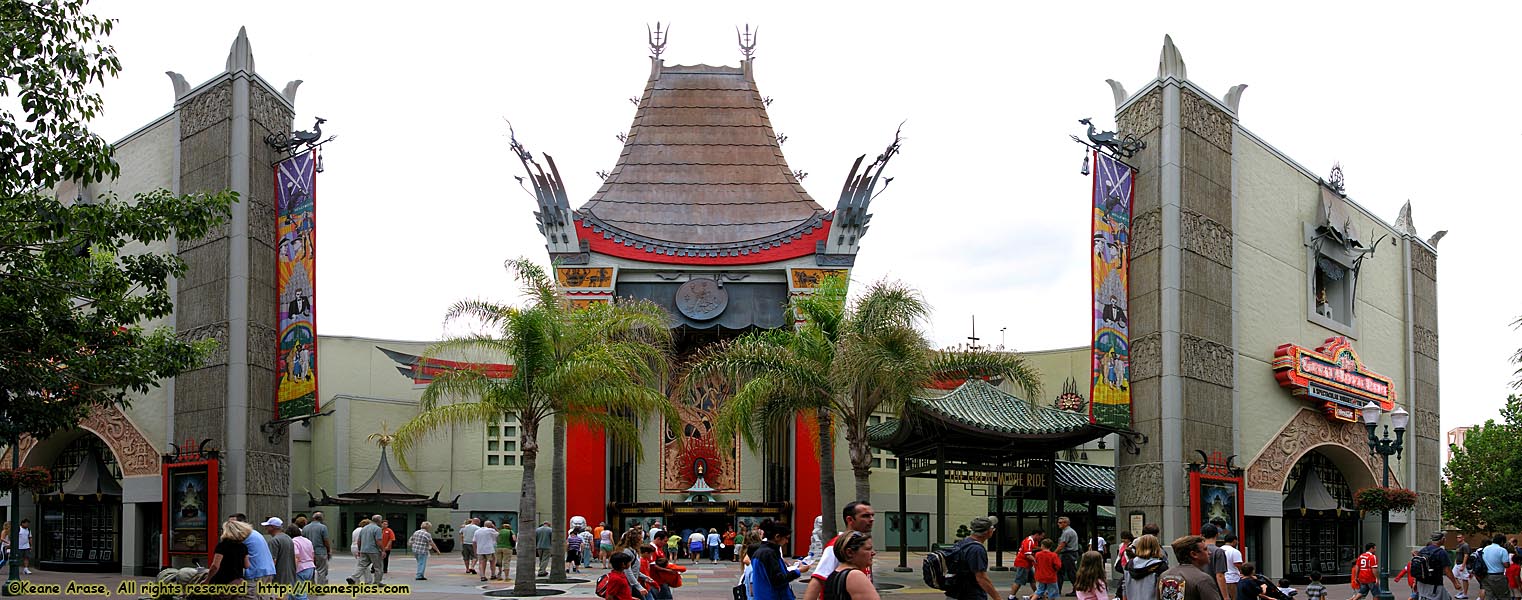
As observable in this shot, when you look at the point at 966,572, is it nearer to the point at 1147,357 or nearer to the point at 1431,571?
the point at 1431,571

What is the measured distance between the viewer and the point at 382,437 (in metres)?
45.1

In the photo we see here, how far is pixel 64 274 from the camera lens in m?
18.4

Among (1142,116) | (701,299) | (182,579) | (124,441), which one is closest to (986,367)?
(1142,116)

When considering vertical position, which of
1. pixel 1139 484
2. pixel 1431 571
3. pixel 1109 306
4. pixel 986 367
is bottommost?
pixel 1431 571

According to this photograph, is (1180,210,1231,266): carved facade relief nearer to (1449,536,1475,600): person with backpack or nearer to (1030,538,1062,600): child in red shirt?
(1449,536,1475,600): person with backpack

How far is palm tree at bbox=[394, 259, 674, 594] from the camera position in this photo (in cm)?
2528

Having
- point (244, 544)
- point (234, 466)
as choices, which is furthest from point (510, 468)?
point (244, 544)

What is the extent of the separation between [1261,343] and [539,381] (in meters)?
16.1

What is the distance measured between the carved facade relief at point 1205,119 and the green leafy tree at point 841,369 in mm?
6053

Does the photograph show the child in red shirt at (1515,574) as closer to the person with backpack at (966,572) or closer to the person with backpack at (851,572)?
the person with backpack at (966,572)

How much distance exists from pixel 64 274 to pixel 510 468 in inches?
1114

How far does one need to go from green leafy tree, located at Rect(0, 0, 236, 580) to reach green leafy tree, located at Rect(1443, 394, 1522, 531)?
4885cm

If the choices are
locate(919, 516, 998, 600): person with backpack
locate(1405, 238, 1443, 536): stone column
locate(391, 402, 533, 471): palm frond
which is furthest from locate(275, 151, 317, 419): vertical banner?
locate(1405, 238, 1443, 536): stone column

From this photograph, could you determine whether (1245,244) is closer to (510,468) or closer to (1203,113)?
(1203,113)
